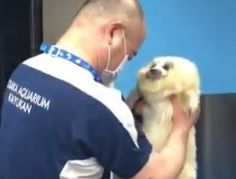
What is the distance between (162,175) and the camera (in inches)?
44.3

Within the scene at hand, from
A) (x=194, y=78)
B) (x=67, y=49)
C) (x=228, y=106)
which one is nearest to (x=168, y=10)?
(x=228, y=106)

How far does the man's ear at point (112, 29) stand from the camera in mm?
1161

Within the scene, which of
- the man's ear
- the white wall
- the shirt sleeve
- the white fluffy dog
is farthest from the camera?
the white wall

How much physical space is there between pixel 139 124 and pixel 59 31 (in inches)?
27.7

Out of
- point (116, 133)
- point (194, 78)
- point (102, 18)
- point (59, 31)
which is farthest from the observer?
point (59, 31)

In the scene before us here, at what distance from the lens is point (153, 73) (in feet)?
4.28

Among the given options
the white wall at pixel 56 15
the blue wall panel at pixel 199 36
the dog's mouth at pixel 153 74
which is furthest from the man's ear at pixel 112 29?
the white wall at pixel 56 15

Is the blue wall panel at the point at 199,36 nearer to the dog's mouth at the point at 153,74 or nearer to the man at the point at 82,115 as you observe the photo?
the dog's mouth at the point at 153,74

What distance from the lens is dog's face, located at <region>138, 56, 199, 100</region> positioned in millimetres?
1275

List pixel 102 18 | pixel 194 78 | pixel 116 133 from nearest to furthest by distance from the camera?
pixel 116 133 → pixel 102 18 → pixel 194 78

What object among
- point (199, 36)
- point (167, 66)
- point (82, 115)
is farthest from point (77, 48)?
point (199, 36)

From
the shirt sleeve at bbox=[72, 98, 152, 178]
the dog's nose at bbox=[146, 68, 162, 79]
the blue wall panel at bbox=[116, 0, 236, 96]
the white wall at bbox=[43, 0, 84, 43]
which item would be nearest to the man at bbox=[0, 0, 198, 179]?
the shirt sleeve at bbox=[72, 98, 152, 178]

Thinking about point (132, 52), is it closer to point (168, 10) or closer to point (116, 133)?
point (116, 133)

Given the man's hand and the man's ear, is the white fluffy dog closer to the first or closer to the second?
the man's hand
